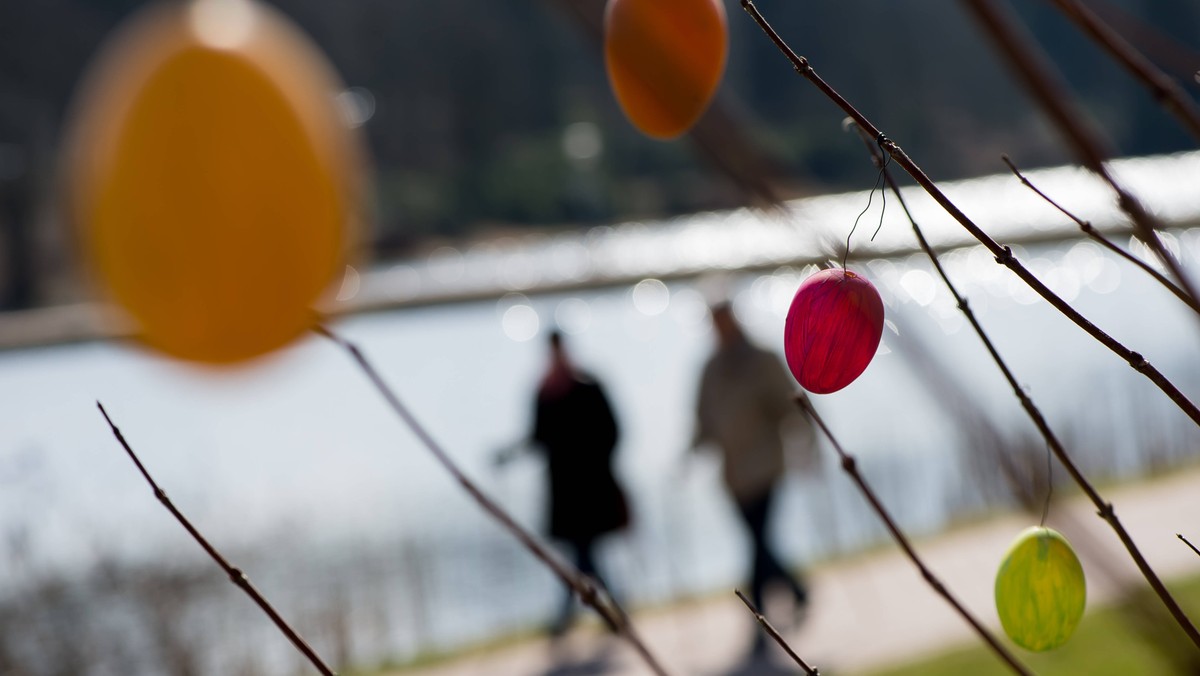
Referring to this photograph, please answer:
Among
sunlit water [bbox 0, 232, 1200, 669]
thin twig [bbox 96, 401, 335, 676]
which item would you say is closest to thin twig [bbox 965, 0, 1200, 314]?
sunlit water [bbox 0, 232, 1200, 669]

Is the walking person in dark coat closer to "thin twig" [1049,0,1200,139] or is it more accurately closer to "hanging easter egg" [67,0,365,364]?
"thin twig" [1049,0,1200,139]

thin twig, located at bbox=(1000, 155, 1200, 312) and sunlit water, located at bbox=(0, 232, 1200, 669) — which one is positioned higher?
sunlit water, located at bbox=(0, 232, 1200, 669)

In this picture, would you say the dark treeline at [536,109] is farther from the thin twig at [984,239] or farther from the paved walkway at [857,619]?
the thin twig at [984,239]

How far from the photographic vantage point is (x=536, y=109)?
5262 cm

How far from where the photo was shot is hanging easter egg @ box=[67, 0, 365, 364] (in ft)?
2.55

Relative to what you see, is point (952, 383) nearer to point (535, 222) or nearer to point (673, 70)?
point (673, 70)

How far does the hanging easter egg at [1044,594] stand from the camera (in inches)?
39.9

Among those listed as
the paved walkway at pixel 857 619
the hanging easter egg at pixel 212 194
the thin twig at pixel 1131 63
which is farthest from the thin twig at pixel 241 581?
the paved walkway at pixel 857 619

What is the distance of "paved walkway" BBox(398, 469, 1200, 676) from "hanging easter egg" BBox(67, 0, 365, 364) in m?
4.32

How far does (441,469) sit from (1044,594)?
9.14 meters

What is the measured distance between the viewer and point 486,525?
8328 mm

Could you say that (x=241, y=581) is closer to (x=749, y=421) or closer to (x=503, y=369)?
(x=749, y=421)

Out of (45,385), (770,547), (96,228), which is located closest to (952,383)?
(96,228)

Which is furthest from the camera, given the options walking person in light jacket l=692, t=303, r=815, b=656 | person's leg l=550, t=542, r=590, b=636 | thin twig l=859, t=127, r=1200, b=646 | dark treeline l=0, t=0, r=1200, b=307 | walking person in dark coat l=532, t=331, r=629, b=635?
dark treeline l=0, t=0, r=1200, b=307
